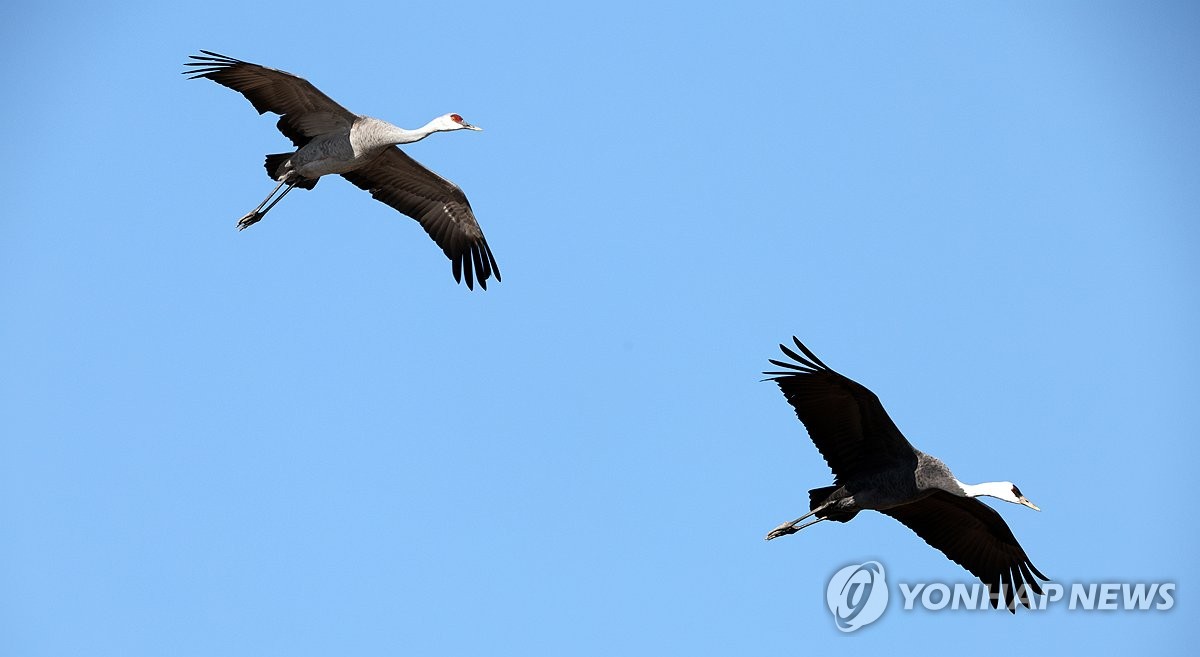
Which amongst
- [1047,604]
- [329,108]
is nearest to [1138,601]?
[1047,604]

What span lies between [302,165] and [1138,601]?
36.3 feet

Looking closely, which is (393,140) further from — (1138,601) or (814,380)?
(1138,601)

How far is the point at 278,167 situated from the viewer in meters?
17.7

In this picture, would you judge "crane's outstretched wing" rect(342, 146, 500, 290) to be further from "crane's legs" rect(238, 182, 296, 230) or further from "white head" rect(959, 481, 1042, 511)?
"white head" rect(959, 481, 1042, 511)

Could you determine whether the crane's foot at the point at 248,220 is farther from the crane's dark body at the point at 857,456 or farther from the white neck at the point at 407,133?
the crane's dark body at the point at 857,456

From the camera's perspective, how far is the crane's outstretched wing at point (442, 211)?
62.3ft

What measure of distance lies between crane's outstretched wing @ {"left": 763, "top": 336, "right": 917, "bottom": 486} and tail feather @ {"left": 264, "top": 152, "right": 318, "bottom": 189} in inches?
269

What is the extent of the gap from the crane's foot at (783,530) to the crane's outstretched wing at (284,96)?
714 centimetres

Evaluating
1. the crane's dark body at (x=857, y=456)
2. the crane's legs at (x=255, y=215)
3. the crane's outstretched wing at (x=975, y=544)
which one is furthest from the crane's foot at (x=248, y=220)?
the crane's outstretched wing at (x=975, y=544)

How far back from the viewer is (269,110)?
690 inches

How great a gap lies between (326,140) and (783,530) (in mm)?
7310

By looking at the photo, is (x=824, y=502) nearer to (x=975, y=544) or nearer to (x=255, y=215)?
(x=975, y=544)

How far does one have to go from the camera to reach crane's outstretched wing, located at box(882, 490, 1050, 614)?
1627cm

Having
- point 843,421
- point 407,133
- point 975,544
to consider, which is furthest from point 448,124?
point 975,544
